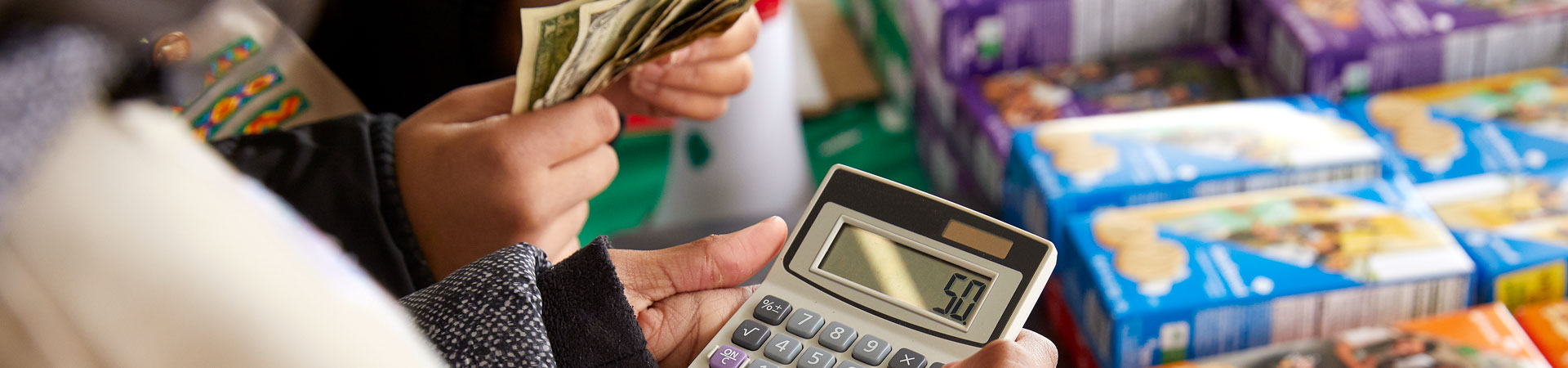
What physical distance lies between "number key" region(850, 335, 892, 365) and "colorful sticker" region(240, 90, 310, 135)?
0.36 m

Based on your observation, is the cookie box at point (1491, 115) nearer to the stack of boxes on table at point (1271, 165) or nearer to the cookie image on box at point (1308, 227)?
the stack of boxes on table at point (1271, 165)

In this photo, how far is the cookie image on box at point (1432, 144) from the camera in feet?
2.80

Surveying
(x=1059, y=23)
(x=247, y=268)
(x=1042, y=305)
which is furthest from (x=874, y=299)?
(x=1059, y=23)

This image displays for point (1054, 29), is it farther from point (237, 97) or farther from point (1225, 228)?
point (237, 97)

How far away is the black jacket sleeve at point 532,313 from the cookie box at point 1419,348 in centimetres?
45

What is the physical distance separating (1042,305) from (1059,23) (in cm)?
29

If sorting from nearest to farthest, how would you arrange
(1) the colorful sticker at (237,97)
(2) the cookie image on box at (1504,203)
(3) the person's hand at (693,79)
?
(1) the colorful sticker at (237,97) < (3) the person's hand at (693,79) < (2) the cookie image on box at (1504,203)

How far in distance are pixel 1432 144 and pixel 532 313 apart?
0.79m

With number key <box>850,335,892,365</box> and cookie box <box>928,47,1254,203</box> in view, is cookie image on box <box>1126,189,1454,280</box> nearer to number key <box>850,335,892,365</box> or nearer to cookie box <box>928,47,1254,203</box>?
cookie box <box>928,47,1254,203</box>

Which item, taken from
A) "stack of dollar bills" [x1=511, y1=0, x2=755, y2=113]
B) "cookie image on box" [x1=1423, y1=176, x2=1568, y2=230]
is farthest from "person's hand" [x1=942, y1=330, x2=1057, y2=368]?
"cookie image on box" [x1=1423, y1=176, x2=1568, y2=230]

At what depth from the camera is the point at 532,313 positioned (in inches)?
14.4

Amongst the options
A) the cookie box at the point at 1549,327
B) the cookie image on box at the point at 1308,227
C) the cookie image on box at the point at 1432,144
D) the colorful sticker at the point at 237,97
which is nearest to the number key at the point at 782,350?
the colorful sticker at the point at 237,97

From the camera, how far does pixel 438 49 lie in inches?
27.8

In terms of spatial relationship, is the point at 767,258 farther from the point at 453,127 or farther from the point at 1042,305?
the point at 1042,305
